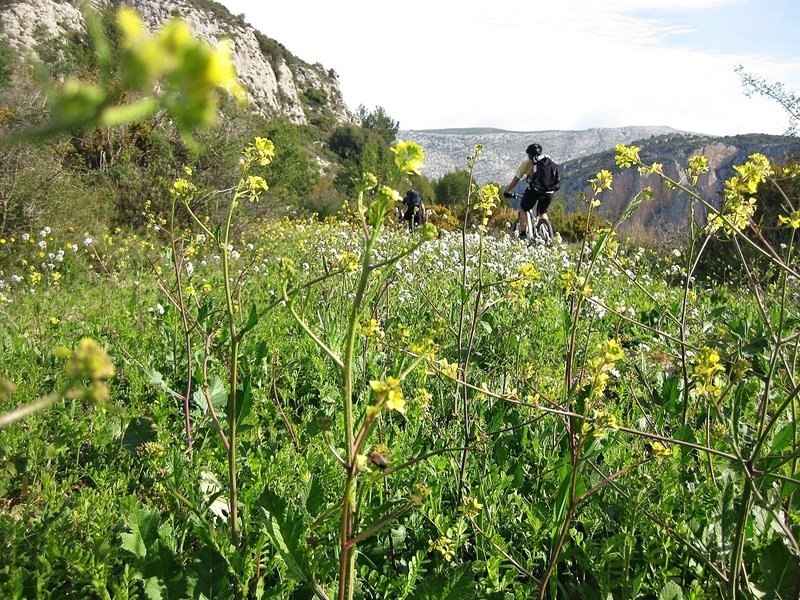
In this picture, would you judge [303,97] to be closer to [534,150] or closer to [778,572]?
[534,150]

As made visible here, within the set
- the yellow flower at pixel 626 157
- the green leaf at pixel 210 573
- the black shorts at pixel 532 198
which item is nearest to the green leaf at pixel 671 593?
the green leaf at pixel 210 573

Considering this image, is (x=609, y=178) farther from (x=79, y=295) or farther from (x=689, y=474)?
(x=79, y=295)

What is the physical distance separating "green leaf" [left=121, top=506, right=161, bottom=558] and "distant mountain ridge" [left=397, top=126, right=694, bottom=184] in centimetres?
9780

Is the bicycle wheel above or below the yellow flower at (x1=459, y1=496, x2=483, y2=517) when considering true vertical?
below

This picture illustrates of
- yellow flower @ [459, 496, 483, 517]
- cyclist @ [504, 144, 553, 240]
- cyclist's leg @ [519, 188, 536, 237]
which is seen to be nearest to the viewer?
yellow flower @ [459, 496, 483, 517]

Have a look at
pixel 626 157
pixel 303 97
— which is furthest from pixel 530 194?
pixel 303 97

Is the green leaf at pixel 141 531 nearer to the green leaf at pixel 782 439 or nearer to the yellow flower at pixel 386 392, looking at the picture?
the yellow flower at pixel 386 392

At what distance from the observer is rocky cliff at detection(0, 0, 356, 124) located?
39938mm

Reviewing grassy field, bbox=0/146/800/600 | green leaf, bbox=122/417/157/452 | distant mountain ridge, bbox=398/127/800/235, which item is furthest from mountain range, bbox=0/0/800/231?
green leaf, bbox=122/417/157/452

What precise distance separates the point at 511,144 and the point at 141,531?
12633 cm

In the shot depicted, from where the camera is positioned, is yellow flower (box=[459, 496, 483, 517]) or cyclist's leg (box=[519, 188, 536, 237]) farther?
cyclist's leg (box=[519, 188, 536, 237])

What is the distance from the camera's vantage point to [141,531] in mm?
1486

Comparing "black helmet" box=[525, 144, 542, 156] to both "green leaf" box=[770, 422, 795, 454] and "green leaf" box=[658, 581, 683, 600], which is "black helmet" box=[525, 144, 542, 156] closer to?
"green leaf" box=[770, 422, 795, 454]

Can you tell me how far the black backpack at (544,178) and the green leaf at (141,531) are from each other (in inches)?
363
